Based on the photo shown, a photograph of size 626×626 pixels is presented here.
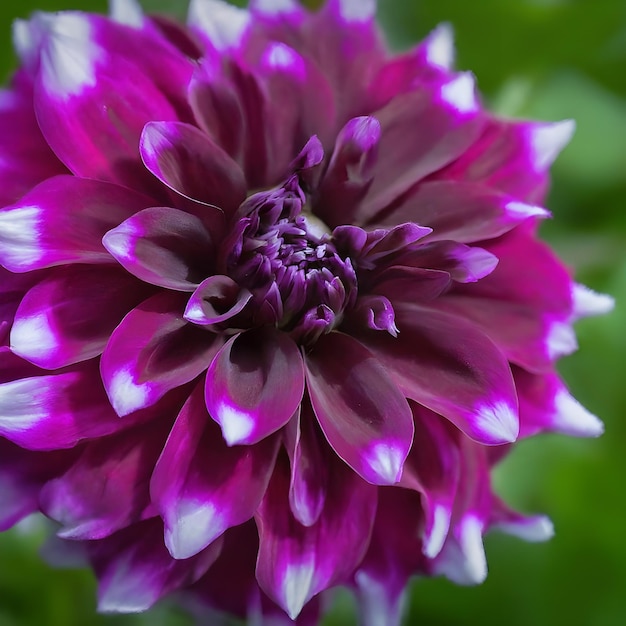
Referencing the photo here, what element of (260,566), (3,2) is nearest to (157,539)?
(260,566)

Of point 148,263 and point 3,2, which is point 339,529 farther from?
point 3,2

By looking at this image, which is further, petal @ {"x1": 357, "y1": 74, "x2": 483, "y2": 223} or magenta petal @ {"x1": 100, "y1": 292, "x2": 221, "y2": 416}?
petal @ {"x1": 357, "y1": 74, "x2": 483, "y2": 223}

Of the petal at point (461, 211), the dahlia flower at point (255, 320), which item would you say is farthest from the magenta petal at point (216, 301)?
the petal at point (461, 211)

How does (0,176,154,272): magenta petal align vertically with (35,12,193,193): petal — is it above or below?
below

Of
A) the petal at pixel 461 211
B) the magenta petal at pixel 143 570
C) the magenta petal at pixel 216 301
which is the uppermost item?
the petal at pixel 461 211

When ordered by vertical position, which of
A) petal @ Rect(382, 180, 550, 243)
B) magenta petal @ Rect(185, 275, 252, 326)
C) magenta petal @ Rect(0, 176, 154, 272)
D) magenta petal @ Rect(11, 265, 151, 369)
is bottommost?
magenta petal @ Rect(11, 265, 151, 369)

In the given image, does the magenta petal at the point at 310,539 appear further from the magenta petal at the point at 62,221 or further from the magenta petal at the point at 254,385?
the magenta petal at the point at 62,221

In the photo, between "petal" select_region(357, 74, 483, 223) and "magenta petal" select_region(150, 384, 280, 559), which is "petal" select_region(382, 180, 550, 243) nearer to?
"petal" select_region(357, 74, 483, 223)

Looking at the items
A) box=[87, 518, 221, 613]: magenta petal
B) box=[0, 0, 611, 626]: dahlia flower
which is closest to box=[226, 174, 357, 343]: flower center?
box=[0, 0, 611, 626]: dahlia flower

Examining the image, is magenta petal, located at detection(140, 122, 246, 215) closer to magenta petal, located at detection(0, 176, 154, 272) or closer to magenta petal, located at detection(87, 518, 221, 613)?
magenta petal, located at detection(0, 176, 154, 272)
